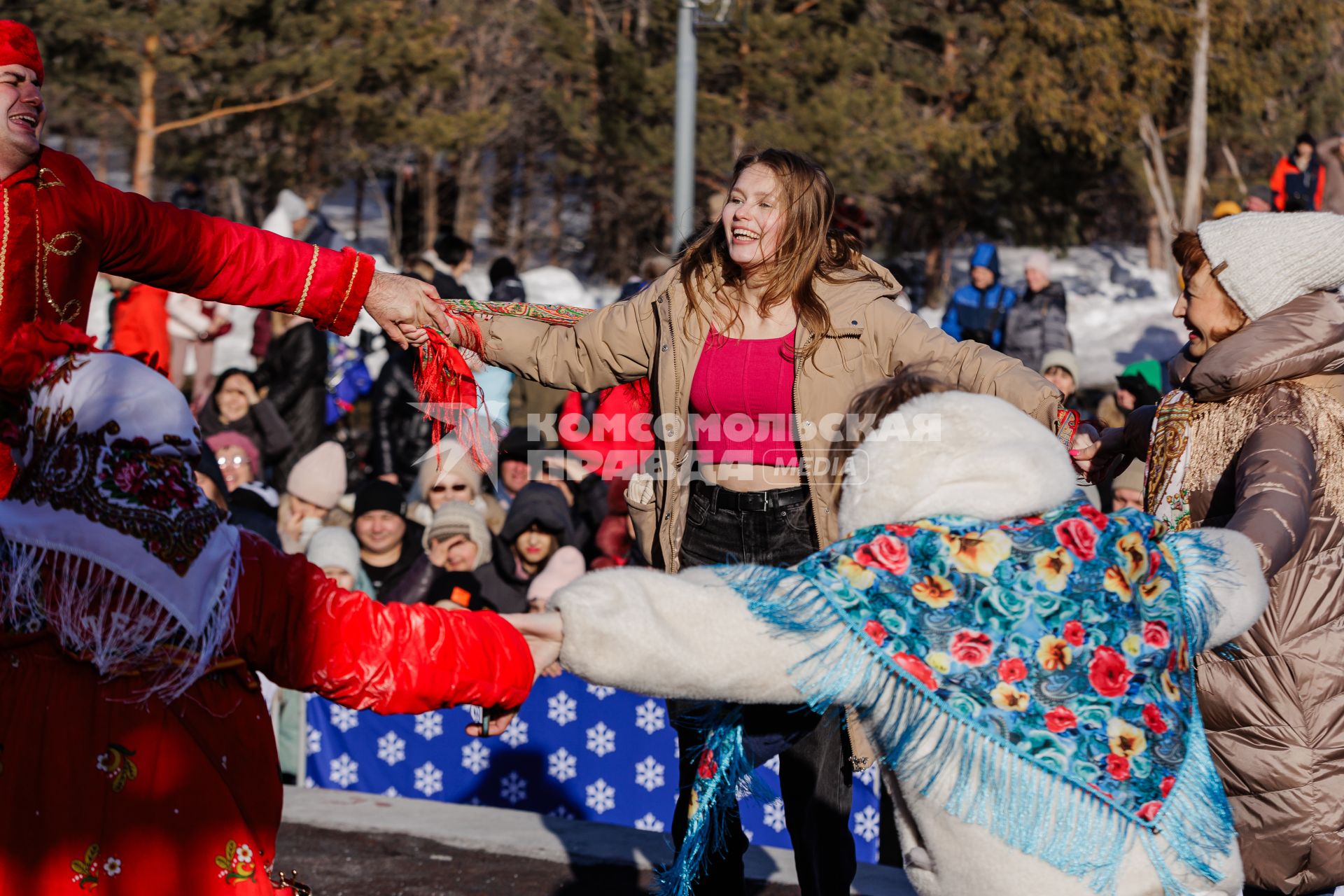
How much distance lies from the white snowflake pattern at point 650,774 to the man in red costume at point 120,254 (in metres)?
2.81

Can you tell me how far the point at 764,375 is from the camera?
392 cm

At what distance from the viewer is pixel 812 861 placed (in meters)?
3.91

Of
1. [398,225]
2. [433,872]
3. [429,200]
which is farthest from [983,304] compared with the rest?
[398,225]

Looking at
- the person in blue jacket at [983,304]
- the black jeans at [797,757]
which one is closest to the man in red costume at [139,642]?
the black jeans at [797,757]

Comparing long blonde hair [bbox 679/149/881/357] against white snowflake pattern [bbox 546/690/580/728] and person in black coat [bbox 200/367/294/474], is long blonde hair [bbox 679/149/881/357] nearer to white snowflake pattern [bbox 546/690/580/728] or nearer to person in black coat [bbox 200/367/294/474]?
white snowflake pattern [bbox 546/690/580/728]

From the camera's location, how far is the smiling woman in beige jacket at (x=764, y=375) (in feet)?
12.7

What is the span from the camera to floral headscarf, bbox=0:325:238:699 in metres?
2.64

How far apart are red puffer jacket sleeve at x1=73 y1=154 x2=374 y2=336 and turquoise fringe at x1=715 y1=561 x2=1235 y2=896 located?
175 centimetres

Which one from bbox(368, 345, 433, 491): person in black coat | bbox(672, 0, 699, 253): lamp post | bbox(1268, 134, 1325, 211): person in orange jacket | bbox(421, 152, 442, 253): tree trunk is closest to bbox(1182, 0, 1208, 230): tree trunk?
bbox(1268, 134, 1325, 211): person in orange jacket

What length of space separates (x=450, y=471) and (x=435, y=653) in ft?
18.7

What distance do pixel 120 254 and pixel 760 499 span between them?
1.66 meters

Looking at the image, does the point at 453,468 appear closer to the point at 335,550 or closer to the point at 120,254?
the point at 335,550

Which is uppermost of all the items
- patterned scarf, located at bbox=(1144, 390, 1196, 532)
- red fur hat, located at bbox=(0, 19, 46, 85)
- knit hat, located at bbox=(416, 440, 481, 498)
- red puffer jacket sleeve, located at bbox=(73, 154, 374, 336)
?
red fur hat, located at bbox=(0, 19, 46, 85)

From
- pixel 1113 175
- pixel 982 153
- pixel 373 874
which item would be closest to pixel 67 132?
pixel 982 153
